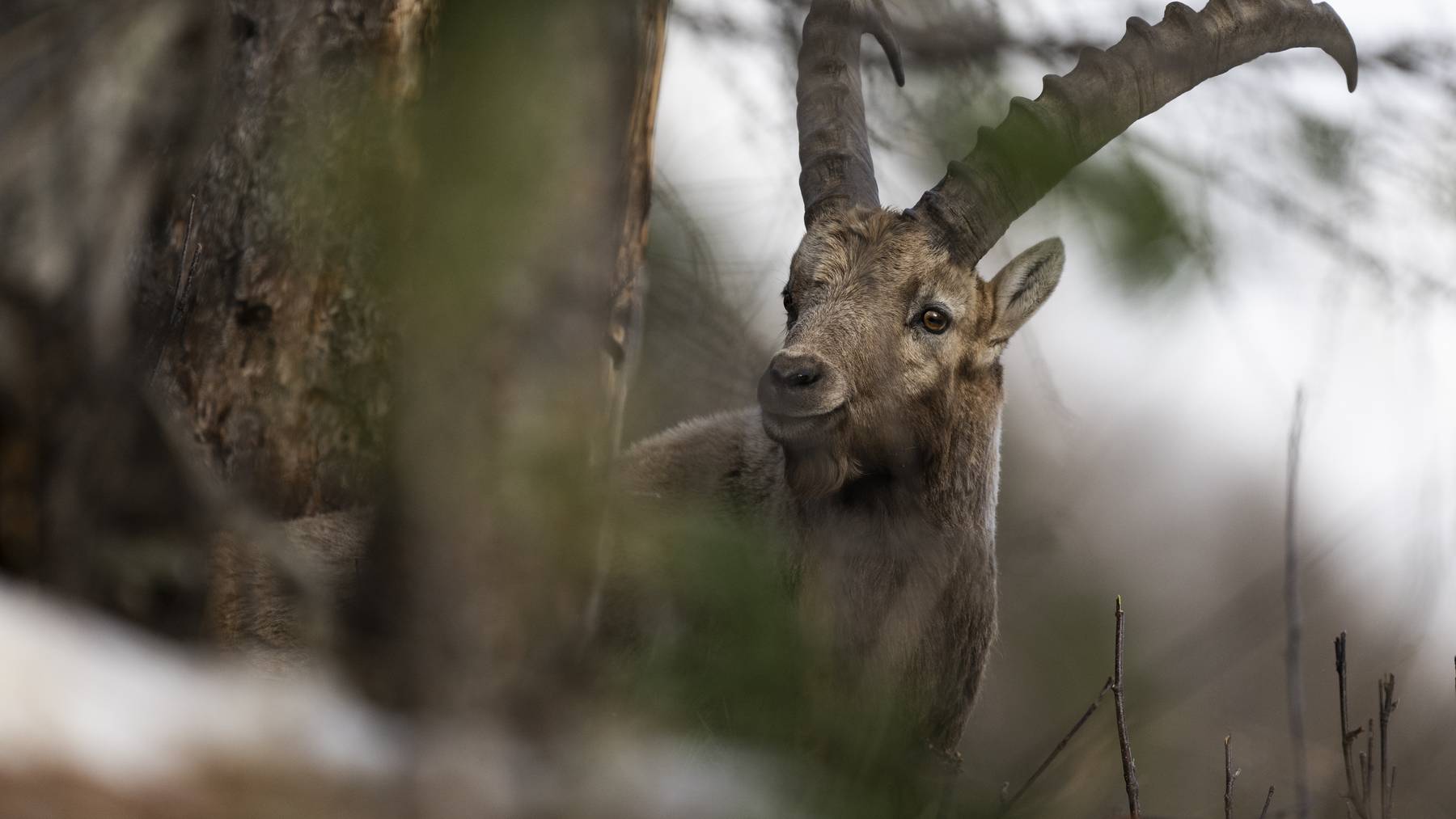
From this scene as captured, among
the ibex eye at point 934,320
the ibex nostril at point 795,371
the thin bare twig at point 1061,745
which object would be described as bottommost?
the thin bare twig at point 1061,745

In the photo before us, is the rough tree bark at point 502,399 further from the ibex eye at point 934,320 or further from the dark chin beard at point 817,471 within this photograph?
the ibex eye at point 934,320

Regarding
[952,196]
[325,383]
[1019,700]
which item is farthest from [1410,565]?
[1019,700]

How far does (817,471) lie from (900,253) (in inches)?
32.7

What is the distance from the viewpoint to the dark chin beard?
12.5 feet

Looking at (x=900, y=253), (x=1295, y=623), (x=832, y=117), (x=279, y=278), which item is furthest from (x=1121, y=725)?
(x=279, y=278)

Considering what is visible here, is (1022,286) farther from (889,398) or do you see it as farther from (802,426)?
(802,426)

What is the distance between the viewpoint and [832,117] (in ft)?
13.3

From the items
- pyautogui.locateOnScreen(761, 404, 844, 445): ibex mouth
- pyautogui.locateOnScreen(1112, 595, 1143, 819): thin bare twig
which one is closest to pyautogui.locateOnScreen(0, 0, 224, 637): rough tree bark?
pyautogui.locateOnScreen(761, 404, 844, 445): ibex mouth

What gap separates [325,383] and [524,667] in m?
1.49

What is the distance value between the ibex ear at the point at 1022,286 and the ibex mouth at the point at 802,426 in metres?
0.88

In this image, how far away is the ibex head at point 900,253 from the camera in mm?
3574

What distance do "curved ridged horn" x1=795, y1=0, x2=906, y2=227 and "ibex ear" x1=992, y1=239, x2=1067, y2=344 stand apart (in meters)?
0.55

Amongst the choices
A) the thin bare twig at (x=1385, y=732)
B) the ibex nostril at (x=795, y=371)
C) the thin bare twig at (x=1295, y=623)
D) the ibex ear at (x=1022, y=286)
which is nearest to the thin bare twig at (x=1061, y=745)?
the thin bare twig at (x=1295, y=623)

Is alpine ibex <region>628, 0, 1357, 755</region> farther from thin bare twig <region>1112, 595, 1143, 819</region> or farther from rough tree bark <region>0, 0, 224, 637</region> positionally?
rough tree bark <region>0, 0, 224, 637</region>
